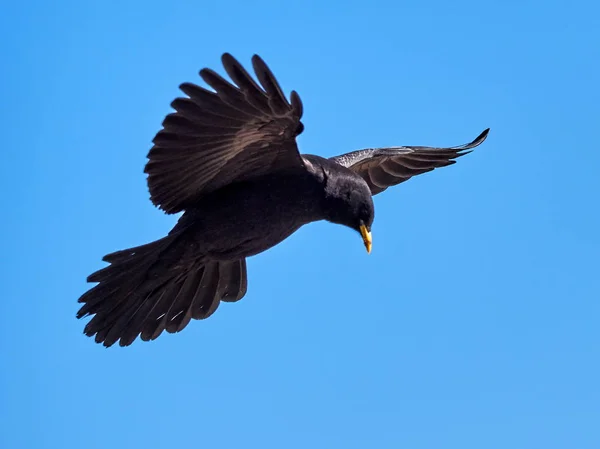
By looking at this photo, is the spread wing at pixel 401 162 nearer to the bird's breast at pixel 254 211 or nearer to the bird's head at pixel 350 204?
the bird's head at pixel 350 204

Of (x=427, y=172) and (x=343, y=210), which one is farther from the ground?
(x=427, y=172)

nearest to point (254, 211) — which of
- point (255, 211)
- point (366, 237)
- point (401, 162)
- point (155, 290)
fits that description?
point (255, 211)

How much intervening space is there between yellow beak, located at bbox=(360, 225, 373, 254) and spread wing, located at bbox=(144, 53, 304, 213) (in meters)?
0.91

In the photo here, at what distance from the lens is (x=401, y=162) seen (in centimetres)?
968

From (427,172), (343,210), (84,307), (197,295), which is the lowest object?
(84,307)

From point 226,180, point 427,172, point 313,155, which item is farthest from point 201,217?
point 427,172

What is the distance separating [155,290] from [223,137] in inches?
74.1

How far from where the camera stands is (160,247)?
7.61m

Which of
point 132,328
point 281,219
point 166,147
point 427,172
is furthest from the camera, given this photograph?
point 427,172

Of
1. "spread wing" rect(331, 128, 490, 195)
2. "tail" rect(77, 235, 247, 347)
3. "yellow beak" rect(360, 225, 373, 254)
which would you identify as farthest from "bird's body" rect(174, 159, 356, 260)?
"spread wing" rect(331, 128, 490, 195)

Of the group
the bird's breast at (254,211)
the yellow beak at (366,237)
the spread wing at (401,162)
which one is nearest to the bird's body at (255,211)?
the bird's breast at (254,211)

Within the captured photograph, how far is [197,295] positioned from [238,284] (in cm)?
41

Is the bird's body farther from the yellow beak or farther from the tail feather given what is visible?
the tail feather

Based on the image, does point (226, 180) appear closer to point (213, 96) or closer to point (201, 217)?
point (201, 217)
